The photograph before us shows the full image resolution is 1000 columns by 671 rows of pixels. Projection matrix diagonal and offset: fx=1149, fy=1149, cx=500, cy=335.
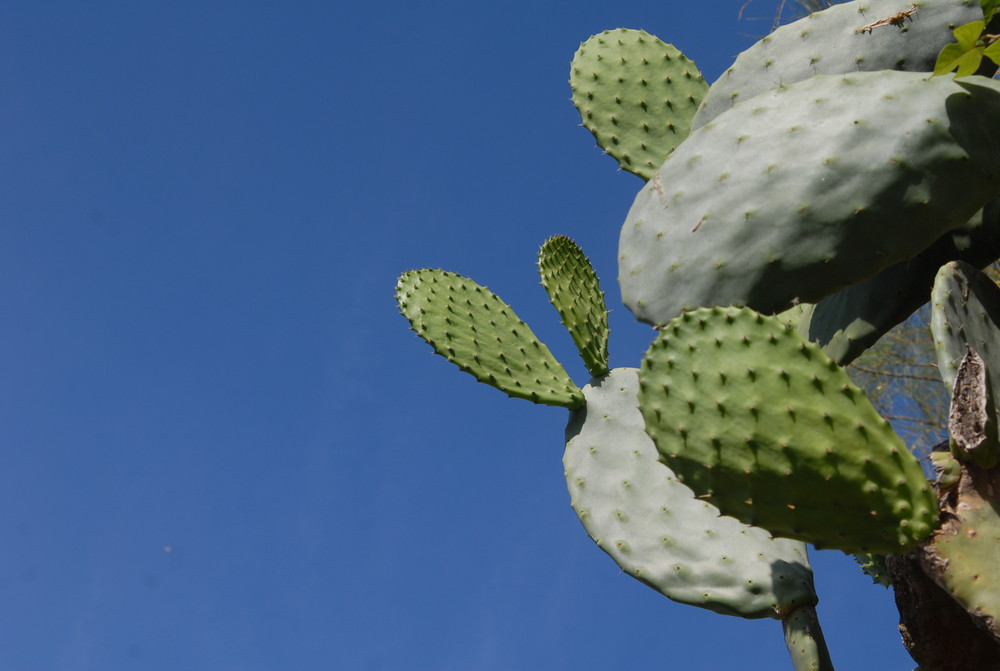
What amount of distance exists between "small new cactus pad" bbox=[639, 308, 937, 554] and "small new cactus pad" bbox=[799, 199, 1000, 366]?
39 centimetres

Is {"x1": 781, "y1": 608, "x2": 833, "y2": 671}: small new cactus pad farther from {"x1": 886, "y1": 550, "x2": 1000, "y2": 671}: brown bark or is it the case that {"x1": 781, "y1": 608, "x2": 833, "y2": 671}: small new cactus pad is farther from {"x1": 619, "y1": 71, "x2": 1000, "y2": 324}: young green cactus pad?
{"x1": 619, "y1": 71, "x2": 1000, "y2": 324}: young green cactus pad

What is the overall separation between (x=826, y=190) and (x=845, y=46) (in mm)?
358

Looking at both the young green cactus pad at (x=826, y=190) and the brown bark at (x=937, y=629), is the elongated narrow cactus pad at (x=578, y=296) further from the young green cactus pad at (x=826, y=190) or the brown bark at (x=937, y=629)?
the brown bark at (x=937, y=629)

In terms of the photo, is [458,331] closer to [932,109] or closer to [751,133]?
[751,133]

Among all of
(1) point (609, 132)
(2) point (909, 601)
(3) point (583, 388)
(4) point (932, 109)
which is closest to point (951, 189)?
(4) point (932, 109)

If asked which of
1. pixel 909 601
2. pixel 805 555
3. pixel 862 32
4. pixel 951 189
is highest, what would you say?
pixel 862 32

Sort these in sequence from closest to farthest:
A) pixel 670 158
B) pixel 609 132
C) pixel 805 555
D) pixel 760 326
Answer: pixel 760 326
pixel 670 158
pixel 805 555
pixel 609 132

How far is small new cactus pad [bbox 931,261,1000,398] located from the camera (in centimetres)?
142

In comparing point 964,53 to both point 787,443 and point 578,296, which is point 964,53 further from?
point 578,296

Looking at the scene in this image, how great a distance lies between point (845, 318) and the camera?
70.2 inches

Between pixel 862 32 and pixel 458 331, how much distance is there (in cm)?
84

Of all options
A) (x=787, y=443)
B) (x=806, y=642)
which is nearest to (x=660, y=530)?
(x=806, y=642)

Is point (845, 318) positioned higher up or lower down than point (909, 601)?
higher up

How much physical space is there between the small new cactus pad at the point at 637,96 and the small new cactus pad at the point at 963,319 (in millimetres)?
577
